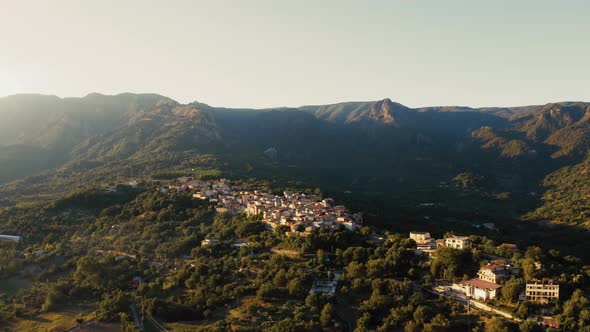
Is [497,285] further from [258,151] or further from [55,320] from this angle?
[258,151]

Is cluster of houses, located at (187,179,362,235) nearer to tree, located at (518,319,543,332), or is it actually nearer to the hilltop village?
the hilltop village

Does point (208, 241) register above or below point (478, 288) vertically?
below

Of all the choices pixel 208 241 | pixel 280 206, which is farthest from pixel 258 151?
pixel 208 241

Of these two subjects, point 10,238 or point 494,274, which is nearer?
point 494,274

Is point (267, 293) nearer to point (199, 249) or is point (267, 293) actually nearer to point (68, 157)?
point (199, 249)

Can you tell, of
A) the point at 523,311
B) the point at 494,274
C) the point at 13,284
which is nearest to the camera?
the point at 523,311

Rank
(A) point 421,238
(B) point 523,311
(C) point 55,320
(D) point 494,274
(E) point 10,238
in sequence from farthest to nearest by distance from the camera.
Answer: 1. (E) point 10,238
2. (A) point 421,238
3. (C) point 55,320
4. (D) point 494,274
5. (B) point 523,311

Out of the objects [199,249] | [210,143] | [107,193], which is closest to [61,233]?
[107,193]
